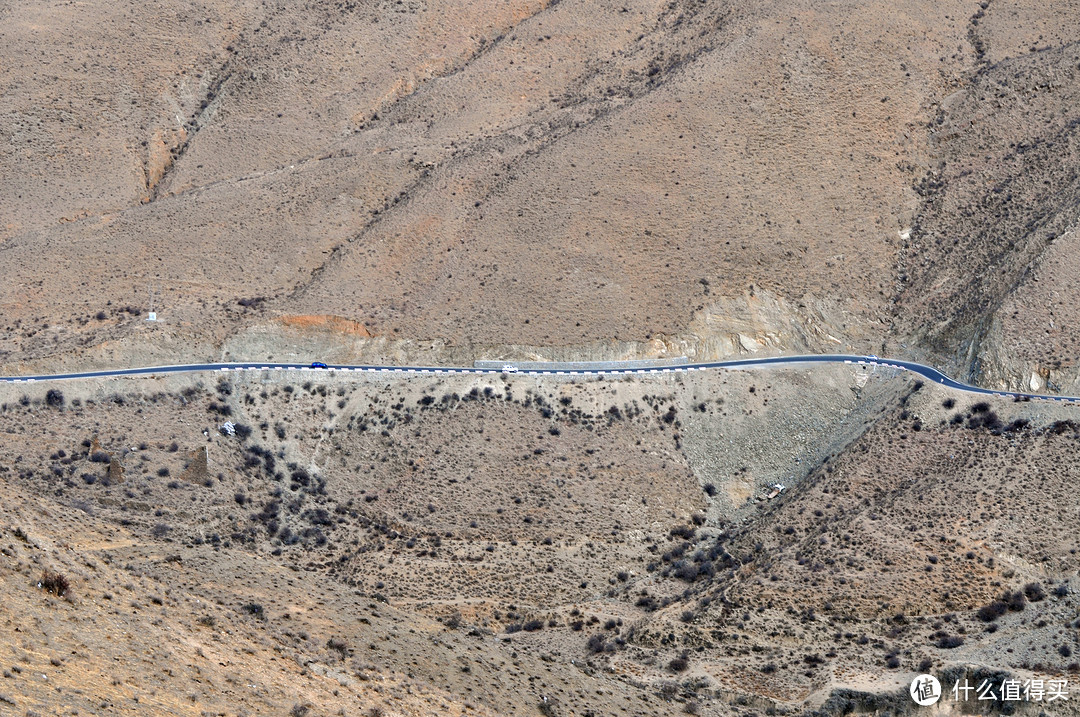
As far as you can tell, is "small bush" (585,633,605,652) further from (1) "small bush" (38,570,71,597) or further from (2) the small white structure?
(1) "small bush" (38,570,71,597)

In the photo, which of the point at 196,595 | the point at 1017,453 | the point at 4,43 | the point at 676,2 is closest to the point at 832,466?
the point at 1017,453

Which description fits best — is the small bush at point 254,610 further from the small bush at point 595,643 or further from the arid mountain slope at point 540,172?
the arid mountain slope at point 540,172

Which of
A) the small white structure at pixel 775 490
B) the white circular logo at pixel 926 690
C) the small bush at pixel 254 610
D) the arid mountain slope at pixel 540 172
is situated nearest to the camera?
the small bush at pixel 254 610

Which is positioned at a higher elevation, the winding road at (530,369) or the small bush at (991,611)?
the winding road at (530,369)

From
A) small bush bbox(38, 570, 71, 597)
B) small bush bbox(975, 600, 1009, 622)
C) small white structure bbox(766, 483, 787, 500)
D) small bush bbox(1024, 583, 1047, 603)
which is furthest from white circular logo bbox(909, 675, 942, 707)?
small bush bbox(38, 570, 71, 597)

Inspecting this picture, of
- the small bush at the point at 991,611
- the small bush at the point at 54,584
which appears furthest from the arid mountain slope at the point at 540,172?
the small bush at the point at 54,584

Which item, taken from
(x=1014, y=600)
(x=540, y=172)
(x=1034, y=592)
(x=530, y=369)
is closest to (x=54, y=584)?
(x=530, y=369)
